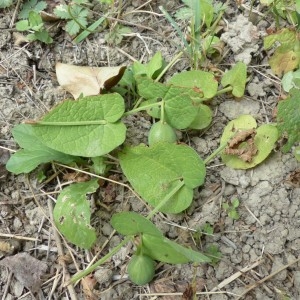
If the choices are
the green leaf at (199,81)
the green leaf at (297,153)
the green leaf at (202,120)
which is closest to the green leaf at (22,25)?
the green leaf at (199,81)

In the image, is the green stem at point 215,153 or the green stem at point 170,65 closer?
the green stem at point 215,153

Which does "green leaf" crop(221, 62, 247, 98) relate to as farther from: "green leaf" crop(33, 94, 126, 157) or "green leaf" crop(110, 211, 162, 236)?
"green leaf" crop(110, 211, 162, 236)

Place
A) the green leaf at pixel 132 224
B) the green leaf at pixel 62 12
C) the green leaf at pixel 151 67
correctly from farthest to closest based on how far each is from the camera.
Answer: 1. the green leaf at pixel 62 12
2. the green leaf at pixel 151 67
3. the green leaf at pixel 132 224

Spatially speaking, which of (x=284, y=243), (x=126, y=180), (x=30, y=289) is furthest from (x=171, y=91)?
(x=30, y=289)

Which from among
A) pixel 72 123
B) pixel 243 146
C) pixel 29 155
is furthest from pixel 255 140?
pixel 29 155

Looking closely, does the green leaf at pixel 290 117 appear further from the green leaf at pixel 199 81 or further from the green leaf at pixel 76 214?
the green leaf at pixel 76 214

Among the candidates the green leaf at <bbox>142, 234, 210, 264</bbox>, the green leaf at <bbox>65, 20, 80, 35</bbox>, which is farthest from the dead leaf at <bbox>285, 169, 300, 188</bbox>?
the green leaf at <bbox>65, 20, 80, 35</bbox>
